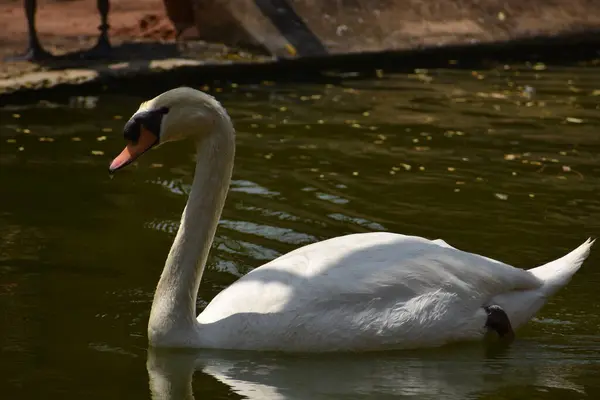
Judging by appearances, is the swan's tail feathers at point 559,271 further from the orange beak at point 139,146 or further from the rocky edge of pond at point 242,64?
the rocky edge of pond at point 242,64

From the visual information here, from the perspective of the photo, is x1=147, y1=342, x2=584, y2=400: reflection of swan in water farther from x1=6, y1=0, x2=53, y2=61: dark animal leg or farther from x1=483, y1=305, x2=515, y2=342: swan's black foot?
x1=6, y1=0, x2=53, y2=61: dark animal leg

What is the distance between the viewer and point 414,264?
5926mm

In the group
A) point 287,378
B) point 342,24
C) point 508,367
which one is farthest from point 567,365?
point 342,24

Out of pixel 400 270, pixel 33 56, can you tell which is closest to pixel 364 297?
pixel 400 270

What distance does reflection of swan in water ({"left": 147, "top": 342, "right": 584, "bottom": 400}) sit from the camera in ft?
17.4

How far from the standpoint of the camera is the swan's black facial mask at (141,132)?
5531mm

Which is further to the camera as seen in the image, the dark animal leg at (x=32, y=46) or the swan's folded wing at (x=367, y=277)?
the dark animal leg at (x=32, y=46)

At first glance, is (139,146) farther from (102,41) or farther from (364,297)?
(102,41)

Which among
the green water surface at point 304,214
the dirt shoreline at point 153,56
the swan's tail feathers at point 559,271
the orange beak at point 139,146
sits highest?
the orange beak at point 139,146

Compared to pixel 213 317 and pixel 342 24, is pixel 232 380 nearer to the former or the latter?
pixel 213 317

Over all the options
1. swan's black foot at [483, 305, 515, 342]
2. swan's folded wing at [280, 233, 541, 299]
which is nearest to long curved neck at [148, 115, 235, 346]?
swan's folded wing at [280, 233, 541, 299]

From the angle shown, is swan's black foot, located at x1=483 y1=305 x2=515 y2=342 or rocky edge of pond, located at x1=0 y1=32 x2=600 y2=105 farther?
rocky edge of pond, located at x1=0 y1=32 x2=600 y2=105

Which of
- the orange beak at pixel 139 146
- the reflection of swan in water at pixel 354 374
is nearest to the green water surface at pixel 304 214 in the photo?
the reflection of swan in water at pixel 354 374

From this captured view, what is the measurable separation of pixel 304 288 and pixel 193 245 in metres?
0.56
